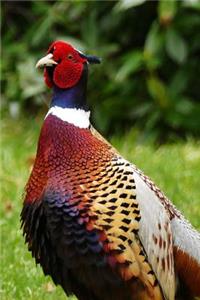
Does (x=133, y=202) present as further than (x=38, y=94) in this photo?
No

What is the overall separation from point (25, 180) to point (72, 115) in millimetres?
2479

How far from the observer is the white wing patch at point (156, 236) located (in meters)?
3.58

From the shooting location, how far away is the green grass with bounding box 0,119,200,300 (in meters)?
4.62

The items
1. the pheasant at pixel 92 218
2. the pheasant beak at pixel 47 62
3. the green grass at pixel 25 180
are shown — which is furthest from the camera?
the green grass at pixel 25 180

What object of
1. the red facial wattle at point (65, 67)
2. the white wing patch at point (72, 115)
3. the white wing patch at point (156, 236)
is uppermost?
the red facial wattle at point (65, 67)

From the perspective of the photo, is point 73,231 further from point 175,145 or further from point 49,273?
point 175,145

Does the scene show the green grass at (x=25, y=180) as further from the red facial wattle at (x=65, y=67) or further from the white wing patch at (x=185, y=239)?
the red facial wattle at (x=65, y=67)

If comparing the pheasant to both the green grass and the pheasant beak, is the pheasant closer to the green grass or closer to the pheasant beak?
the pheasant beak

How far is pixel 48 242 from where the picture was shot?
364 centimetres

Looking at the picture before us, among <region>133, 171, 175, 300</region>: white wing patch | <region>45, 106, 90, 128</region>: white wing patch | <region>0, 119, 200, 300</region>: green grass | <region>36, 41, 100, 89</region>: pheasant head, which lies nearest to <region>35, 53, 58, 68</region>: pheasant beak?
<region>36, 41, 100, 89</region>: pheasant head

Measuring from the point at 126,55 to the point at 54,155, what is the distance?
4082 mm

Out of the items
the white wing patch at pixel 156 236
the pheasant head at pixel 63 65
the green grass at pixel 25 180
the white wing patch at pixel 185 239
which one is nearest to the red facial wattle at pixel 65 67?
the pheasant head at pixel 63 65

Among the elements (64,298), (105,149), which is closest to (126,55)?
(64,298)

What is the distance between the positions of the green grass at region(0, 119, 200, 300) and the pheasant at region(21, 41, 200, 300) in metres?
0.90
